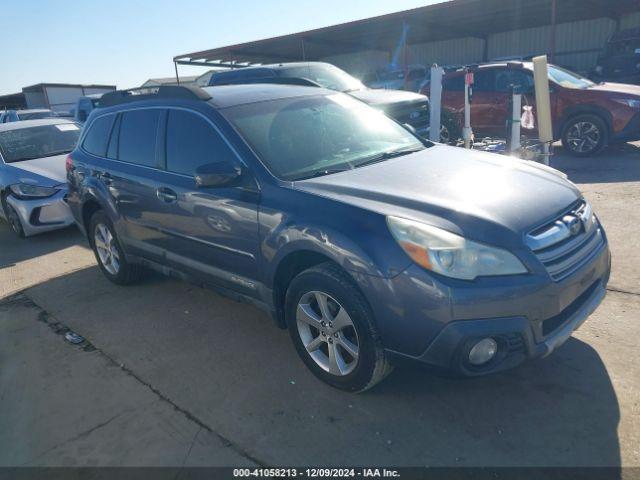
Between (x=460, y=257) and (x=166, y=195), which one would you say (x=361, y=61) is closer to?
(x=166, y=195)

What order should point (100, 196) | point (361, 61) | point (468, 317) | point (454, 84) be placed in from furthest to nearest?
point (361, 61) < point (454, 84) < point (100, 196) < point (468, 317)

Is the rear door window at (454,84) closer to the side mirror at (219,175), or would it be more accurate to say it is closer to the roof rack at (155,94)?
the roof rack at (155,94)

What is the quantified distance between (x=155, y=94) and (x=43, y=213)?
372 centimetres

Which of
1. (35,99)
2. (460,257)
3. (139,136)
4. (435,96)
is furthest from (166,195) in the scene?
(35,99)

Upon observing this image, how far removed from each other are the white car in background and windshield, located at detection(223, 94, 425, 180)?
15.0ft

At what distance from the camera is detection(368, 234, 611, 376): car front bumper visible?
2.35m

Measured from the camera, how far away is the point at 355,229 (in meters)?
2.61

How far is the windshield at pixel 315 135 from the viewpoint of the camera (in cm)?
328

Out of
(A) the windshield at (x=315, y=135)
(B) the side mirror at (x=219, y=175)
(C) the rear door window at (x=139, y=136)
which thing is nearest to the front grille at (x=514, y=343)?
(A) the windshield at (x=315, y=135)

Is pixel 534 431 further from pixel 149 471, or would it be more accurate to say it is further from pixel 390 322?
pixel 149 471

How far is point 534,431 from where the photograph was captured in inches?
98.3

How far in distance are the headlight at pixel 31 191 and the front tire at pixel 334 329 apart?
532 centimetres

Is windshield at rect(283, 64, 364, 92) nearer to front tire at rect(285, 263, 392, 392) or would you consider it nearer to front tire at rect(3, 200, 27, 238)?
front tire at rect(3, 200, 27, 238)

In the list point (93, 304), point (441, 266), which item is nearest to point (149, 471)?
point (441, 266)
